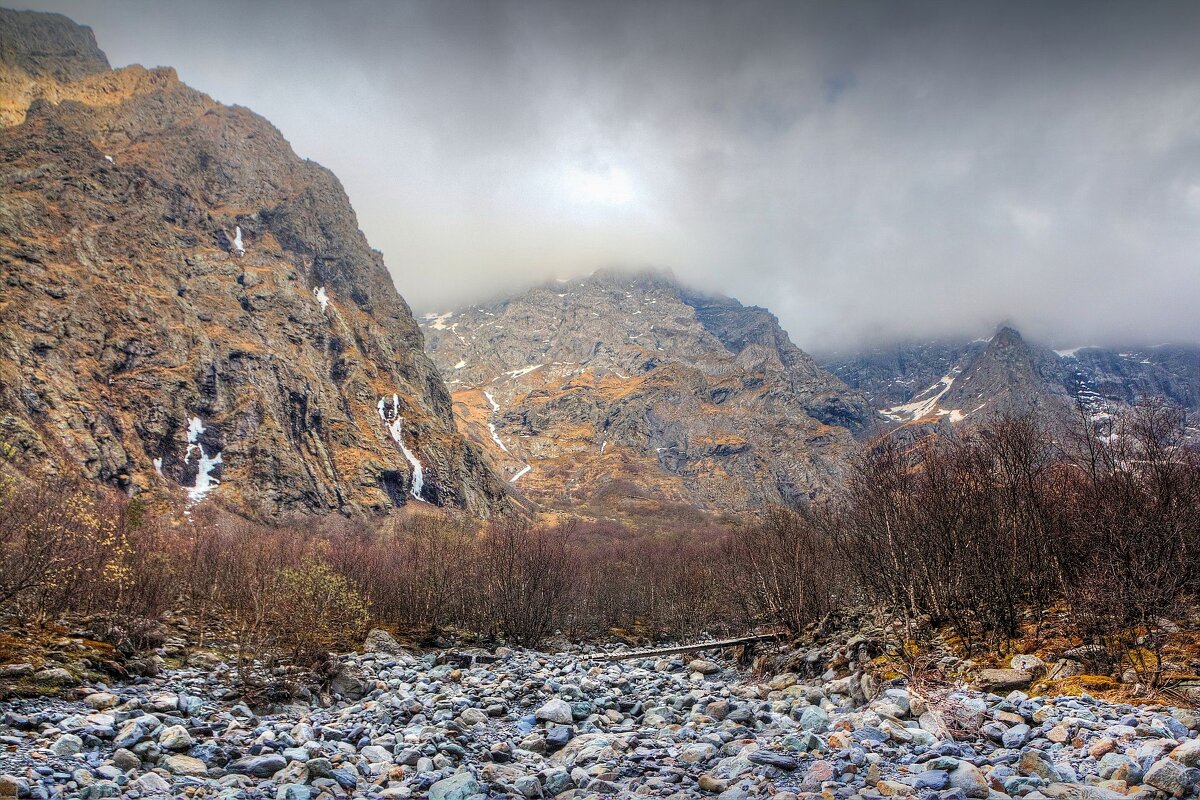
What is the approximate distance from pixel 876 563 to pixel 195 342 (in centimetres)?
13160

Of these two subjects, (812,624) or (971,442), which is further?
(812,624)

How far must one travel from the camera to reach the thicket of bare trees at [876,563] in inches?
592

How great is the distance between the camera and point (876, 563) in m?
25.4

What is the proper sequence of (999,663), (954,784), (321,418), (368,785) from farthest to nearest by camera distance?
(321,418) < (999,663) < (368,785) < (954,784)

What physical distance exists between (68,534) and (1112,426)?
39.8 m

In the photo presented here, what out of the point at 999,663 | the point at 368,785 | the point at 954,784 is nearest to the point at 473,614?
the point at 368,785

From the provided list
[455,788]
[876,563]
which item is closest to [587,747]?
[455,788]

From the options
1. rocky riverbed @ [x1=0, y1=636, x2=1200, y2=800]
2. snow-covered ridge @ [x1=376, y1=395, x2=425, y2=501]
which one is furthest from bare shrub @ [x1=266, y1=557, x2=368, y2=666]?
snow-covered ridge @ [x1=376, y1=395, x2=425, y2=501]

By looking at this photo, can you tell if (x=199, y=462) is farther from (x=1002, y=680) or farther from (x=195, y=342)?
(x=1002, y=680)

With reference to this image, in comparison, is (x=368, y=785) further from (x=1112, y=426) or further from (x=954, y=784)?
(x=1112, y=426)

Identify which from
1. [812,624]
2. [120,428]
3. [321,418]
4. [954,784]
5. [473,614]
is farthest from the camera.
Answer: [321,418]

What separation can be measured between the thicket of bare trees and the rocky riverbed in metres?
3.28

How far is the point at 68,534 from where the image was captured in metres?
17.9

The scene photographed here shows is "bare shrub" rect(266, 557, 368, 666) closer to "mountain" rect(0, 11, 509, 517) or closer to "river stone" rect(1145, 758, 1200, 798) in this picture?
"river stone" rect(1145, 758, 1200, 798)
